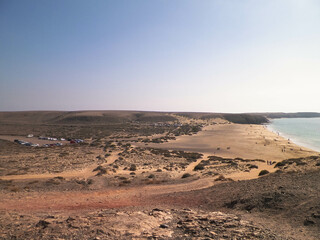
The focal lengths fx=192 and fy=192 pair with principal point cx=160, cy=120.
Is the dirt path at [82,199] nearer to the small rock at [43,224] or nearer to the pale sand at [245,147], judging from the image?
the small rock at [43,224]

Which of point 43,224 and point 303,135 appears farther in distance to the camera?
point 303,135

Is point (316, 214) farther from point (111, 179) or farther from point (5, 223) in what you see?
point (111, 179)

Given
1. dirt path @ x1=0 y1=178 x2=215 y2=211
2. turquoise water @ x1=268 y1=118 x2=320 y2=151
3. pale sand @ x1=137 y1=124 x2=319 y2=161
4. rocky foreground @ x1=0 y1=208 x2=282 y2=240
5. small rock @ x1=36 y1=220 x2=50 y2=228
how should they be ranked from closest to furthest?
1. rocky foreground @ x1=0 y1=208 x2=282 y2=240
2. small rock @ x1=36 y1=220 x2=50 y2=228
3. dirt path @ x1=0 y1=178 x2=215 y2=211
4. pale sand @ x1=137 y1=124 x2=319 y2=161
5. turquoise water @ x1=268 y1=118 x2=320 y2=151

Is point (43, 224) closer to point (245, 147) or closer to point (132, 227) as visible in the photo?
point (132, 227)

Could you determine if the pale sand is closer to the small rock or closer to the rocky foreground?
the rocky foreground

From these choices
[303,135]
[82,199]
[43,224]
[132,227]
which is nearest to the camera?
[132,227]

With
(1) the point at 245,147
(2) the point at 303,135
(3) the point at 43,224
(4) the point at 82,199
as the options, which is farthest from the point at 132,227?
(2) the point at 303,135

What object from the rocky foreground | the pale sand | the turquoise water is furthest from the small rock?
the turquoise water

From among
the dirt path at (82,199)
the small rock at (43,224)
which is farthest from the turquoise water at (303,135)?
the small rock at (43,224)
